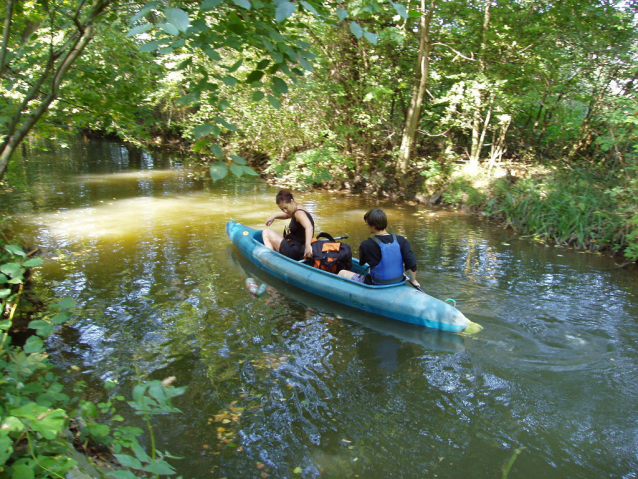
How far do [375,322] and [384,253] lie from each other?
79 cm

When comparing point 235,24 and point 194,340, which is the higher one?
point 235,24

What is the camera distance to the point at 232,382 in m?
3.79

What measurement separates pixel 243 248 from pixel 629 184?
6.03 meters

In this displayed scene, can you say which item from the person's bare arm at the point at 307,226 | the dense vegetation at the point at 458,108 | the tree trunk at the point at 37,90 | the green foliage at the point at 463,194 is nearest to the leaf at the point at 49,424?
the tree trunk at the point at 37,90

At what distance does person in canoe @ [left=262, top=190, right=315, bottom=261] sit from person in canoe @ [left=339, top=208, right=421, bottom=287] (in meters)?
1.10

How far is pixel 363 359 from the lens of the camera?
4234mm

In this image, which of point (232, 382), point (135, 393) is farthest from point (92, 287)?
point (135, 393)

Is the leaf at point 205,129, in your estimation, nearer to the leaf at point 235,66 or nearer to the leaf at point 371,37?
the leaf at point 235,66

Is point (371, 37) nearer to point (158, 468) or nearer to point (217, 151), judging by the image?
point (217, 151)

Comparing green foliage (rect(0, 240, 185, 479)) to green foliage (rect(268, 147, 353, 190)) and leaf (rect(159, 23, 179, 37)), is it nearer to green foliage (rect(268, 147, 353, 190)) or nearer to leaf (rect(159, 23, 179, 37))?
leaf (rect(159, 23, 179, 37))

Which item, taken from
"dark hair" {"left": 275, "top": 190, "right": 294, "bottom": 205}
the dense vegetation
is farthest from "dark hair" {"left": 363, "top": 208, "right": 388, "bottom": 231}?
the dense vegetation

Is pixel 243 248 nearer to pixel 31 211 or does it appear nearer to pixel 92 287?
pixel 92 287

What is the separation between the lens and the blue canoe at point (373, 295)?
4586 mm

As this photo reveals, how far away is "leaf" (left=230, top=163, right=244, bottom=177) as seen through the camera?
62.3 inches
